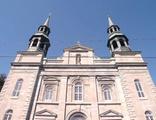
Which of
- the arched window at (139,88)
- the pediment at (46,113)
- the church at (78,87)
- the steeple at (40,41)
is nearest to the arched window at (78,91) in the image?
the church at (78,87)

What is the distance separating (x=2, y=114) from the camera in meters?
16.8

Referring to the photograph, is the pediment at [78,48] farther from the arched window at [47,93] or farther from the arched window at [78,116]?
the arched window at [78,116]

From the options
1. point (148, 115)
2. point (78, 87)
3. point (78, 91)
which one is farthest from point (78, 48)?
point (148, 115)

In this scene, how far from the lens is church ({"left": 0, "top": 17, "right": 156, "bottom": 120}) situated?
1733 cm

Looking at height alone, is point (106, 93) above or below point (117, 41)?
below

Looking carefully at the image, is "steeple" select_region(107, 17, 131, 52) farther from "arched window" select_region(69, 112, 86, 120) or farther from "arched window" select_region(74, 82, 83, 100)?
"arched window" select_region(69, 112, 86, 120)

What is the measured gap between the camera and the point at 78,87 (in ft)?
65.6

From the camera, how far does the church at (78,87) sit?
1733 centimetres

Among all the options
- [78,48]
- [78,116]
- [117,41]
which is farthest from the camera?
[117,41]

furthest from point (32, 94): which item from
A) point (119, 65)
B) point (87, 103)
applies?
point (119, 65)

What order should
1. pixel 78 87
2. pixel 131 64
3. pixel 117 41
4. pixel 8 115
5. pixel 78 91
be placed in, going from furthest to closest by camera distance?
pixel 117 41
pixel 131 64
pixel 78 87
pixel 78 91
pixel 8 115

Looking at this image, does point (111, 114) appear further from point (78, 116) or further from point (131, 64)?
point (131, 64)

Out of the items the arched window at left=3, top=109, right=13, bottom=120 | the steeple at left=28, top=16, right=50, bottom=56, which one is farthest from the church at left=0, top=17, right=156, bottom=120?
the steeple at left=28, top=16, right=50, bottom=56

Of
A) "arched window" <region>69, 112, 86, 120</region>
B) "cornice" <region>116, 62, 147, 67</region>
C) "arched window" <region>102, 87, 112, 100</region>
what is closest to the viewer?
"arched window" <region>69, 112, 86, 120</region>
